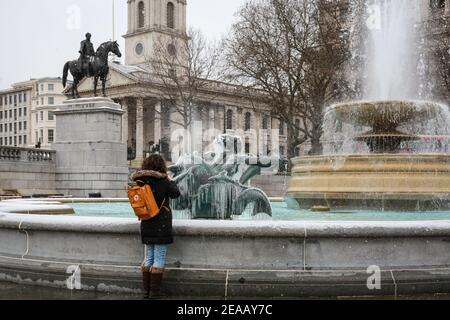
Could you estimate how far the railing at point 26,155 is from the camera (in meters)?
28.9

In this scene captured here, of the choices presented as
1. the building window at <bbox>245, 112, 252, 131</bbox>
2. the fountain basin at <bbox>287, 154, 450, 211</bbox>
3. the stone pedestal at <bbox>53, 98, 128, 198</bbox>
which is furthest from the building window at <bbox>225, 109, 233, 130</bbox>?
the fountain basin at <bbox>287, 154, 450, 211</bbox>

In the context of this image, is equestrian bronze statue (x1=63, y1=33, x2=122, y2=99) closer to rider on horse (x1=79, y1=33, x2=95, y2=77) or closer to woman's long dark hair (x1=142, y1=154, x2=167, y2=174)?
rider on horse (x1=79, y1=33, x2=95, y2=77)

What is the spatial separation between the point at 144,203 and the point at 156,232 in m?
0.31

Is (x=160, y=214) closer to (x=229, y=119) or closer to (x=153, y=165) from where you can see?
(x=153, y=165)

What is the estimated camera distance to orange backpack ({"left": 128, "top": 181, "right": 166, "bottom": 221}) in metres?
6.59

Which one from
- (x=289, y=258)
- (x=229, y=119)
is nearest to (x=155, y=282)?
(x=289, y=258)

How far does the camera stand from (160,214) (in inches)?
262

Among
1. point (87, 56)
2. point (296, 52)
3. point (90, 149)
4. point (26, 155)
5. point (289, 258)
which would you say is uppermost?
point (296, 52)

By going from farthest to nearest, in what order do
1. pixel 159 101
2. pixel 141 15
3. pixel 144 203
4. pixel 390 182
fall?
pixel 141 15
pixel 159 101
pixel 390 182
pixel 144 203

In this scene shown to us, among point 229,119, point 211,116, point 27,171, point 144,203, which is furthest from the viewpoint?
point 229,119

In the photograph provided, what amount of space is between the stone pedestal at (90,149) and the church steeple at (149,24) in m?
66.4

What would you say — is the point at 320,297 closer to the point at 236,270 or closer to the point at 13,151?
the point at 236,270

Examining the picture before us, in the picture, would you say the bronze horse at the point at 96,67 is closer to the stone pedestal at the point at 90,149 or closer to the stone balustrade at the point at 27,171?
the stone pedestal at the point at 90,149

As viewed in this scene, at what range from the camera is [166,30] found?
9719 centimetres
